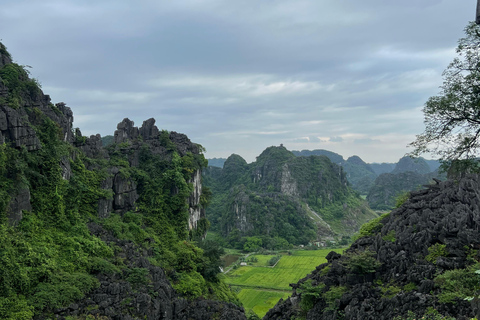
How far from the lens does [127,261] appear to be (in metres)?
21.2

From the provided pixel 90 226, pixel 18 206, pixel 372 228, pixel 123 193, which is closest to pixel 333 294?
pixel 372 228

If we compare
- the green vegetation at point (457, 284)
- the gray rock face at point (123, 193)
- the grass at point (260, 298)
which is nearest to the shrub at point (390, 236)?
the green vegetation at point (457, 284)

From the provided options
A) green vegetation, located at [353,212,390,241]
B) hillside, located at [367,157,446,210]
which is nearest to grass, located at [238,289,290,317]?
green vegetation, located at [353,212,390,241]

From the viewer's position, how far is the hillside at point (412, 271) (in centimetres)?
1034

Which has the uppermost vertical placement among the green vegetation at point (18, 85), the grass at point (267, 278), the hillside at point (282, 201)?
the green vegetation at point (18, 85)

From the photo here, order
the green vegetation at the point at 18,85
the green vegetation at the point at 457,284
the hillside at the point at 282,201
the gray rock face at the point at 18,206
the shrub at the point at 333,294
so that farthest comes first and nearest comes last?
the hillside at the point at 282,201
the green vegetation at the point at 18,85
the gray rock face at the point at 18,206
the shrub at the point at 333,294
the green vegetation at the point at 457,284

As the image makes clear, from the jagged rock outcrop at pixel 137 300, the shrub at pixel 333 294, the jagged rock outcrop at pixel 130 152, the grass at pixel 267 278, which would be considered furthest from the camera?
the grass at pixel 267 278

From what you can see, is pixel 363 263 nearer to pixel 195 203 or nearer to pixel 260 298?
pixel 195 203

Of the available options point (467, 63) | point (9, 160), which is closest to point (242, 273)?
point (9, 160)

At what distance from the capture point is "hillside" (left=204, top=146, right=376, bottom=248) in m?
92.2

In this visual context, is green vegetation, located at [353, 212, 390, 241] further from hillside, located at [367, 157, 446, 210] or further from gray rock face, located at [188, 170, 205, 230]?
hillside, located at [367, 157, 446, 210]

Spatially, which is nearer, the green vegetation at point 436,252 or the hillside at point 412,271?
the hillside at point 412,271

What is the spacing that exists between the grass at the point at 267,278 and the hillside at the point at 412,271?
91.1 feet

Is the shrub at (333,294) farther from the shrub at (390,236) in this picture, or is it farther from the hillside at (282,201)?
the hillside at (282,201)
